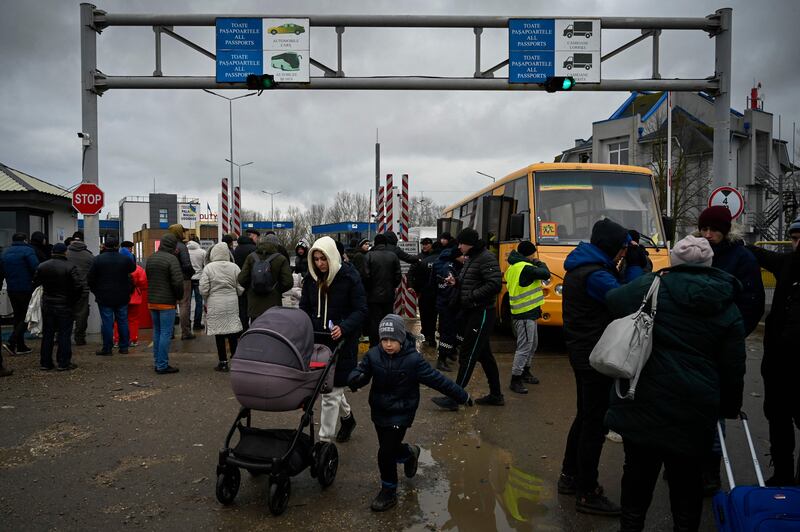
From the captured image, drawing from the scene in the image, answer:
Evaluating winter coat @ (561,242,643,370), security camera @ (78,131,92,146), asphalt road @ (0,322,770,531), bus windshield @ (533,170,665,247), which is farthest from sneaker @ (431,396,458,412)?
security camera @ (78,131,92,146)

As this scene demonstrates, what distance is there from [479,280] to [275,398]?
10.1ft

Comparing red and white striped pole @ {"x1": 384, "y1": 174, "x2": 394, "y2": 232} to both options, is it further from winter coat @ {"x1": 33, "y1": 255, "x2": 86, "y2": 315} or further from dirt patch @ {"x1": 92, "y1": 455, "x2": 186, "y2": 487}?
dirt patch @ {"x1": 92, "y1": 455, "x2": 186, "y2": 487}

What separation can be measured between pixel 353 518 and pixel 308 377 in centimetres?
103

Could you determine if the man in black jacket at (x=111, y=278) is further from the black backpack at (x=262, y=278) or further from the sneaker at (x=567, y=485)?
the sneaker at (x=567, y=485)

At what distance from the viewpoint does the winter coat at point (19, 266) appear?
31.6ft

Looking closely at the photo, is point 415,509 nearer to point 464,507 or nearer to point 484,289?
point 464,507

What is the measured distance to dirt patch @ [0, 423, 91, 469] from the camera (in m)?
5.24

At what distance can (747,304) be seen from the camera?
4527 mm

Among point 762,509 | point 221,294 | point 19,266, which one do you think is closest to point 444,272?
point 221,294

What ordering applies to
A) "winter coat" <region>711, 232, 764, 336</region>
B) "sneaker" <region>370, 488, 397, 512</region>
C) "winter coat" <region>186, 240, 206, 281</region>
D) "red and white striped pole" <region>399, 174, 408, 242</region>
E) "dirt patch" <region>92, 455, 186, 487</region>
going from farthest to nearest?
1. "red and white striped pole" <region>399, 174, 408, 242</region>
2. "winter coat" <region>186, 240, 206, 281</region>
3. "dirt patch" <region>92, 455, 186, 487</region>
4. "winter coat" <region>711, 232, 764, 336</region>
5. "sneaker" <region>370, 488, 397, 512</region>

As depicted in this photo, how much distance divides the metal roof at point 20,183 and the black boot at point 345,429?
12.8 meters

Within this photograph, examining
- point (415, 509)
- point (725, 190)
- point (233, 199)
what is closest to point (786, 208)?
point (725, 190)

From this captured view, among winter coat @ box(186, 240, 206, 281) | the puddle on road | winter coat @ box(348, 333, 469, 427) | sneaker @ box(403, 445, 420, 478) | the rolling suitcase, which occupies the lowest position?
the puddle on road

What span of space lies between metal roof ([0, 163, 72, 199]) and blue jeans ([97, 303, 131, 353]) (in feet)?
22.7
